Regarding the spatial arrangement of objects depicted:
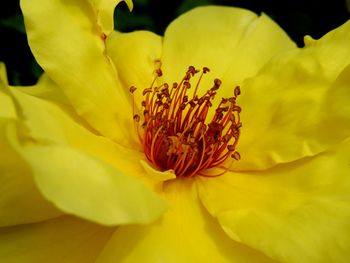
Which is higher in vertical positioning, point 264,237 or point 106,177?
point 106,177

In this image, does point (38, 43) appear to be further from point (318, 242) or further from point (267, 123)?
point (318, 242)

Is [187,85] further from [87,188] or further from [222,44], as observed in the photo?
[87,188]

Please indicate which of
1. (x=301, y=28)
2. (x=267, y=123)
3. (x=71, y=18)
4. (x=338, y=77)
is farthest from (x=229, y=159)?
(x=301, y=28)

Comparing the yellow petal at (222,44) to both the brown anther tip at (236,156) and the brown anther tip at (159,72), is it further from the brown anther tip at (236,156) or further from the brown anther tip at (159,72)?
the brown anther tip at (236,156)

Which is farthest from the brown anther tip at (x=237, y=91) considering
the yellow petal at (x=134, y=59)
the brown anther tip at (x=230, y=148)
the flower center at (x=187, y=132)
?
the yellow petal at (x=134, y=59)

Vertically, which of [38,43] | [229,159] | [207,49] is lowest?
[229,159]

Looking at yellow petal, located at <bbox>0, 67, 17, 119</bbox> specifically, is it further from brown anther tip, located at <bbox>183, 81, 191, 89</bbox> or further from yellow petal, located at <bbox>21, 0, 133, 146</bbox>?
brown anther tip, located at <bbox>183, 81, 191, 89</bbox>

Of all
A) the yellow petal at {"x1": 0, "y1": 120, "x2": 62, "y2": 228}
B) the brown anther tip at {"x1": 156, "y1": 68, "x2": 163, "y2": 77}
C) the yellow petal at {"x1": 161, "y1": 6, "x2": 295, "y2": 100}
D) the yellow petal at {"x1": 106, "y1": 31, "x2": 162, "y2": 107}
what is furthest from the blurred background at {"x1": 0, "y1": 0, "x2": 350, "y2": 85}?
the yellow petal at {"x1": 0, "y1": 120, "x2": 62, "y2": 228}
